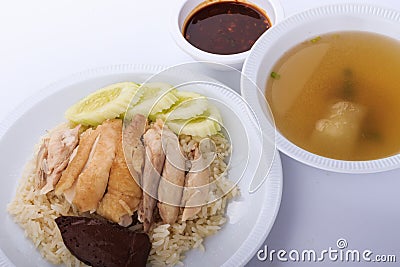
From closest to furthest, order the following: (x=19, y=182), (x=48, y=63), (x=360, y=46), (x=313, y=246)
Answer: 1. (x=313, y=246)
2. (x=19, y=182)
3. (x=360, y=46)
4. (x=48, y=63)

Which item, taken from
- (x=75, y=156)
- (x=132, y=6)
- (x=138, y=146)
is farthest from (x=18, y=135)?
(x=132, y=6)

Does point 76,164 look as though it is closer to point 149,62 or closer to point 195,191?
point 195,191

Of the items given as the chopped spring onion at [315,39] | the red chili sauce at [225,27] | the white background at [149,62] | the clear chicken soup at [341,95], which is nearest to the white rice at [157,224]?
the white background at [149,62]

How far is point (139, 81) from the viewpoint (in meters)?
1.82

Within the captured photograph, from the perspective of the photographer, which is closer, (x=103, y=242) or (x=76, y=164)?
(x=103, y=242)

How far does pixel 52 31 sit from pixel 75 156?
767 mm

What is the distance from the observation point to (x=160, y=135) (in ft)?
5.27

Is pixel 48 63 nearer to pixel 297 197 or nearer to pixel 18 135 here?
pixel 18 135

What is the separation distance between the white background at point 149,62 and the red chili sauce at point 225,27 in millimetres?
110

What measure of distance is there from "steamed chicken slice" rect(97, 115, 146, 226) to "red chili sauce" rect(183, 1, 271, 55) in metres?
0.50

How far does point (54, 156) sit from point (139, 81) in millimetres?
404

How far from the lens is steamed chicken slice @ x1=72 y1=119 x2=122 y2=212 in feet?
4.95

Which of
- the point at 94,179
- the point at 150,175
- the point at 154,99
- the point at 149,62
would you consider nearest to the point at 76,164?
the point at 94,179

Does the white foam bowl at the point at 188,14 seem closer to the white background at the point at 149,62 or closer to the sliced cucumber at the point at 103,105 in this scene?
the white background at the point at 149,62
